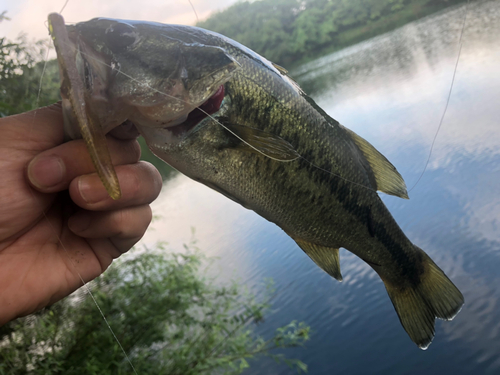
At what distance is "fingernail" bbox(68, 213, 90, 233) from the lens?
1.54 m

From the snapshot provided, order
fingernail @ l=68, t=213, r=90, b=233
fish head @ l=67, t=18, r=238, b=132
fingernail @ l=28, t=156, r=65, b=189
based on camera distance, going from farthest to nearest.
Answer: fingernail @ l=68, t=213, r=90, b=233
fingernail @ l=28, t=156, r=65, b=189
fish head @ l=67, t=18, r=238, b=132

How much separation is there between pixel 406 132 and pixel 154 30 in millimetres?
9326

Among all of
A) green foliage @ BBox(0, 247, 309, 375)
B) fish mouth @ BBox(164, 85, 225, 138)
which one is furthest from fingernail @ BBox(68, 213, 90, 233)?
green foliage @ BBox(0, 247, 309, 375)

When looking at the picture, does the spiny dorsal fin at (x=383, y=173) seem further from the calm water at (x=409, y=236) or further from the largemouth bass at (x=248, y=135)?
the calm water at (x=409, y=236)

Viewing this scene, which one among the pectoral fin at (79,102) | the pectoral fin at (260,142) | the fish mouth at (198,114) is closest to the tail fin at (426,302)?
the pectoral fin at (260,142)

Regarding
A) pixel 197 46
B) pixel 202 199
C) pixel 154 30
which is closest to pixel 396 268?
pixel 197 46

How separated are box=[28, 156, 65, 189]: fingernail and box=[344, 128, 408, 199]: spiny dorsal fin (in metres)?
1.38

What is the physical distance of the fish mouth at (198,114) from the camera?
4.50ft

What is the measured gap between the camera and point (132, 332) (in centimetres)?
432

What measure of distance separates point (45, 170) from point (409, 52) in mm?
20184

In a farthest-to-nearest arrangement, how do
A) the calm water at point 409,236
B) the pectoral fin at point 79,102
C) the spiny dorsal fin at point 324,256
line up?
1. the calm water at point 409,236
2. the spiny dorsal fin at point 324,256
3. the pectoral fin at point 79,102

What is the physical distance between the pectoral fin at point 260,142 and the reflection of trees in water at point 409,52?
47.6 ft

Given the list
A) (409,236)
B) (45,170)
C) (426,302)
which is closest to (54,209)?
(45,170)

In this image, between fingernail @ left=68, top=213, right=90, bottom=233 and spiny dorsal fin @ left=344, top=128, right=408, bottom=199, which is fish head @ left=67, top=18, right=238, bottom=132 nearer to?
fingernail @ left=68, top=213, right=90, bottom=233
